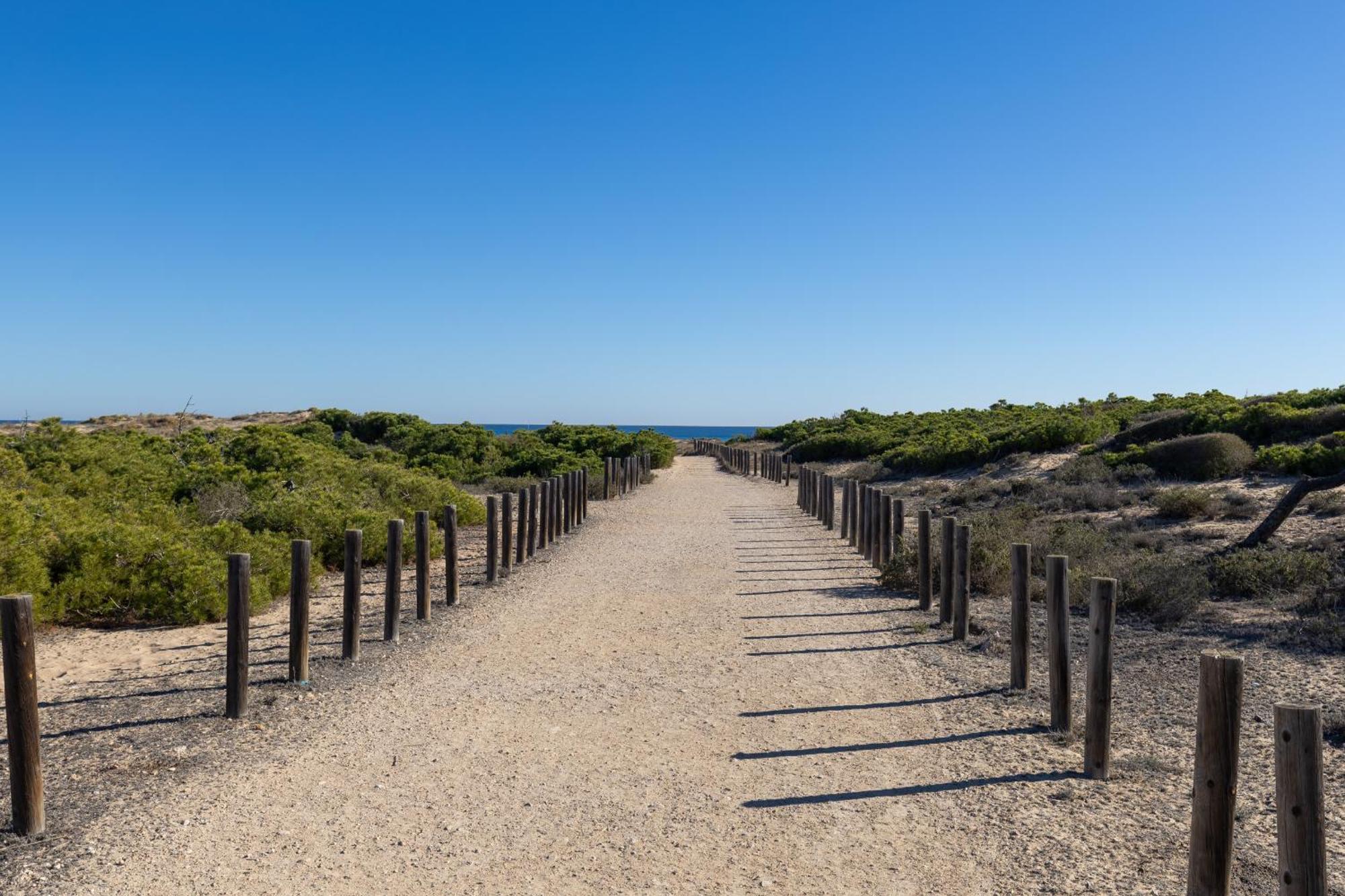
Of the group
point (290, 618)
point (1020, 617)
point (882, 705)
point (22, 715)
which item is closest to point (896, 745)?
point (882, 705)

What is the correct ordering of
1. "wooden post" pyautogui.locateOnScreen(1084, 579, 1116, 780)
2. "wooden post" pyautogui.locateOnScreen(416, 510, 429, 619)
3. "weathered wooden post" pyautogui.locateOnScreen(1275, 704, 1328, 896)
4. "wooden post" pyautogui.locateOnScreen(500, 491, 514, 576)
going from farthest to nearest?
1. "wooden post" pyautogui.locateOnScreen(500, 491, 514, 576)
2. "wooden post" pyautogui.locateOnScreen(416, 510, 429, 619)
3. "wooden post" pyautogui.locateOnScreen(1084, 579, 1116, 780)
4. "weathered wooden post" pyautogui.locateOnScreen(1275, 704, 1328, 896)

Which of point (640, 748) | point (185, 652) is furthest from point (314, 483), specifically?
point (640, 748)

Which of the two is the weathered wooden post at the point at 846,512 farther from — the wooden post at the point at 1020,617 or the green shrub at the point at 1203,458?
the wooden post at the point at 1020,617

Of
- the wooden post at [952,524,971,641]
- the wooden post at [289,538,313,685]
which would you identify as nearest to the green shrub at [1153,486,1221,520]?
the wooden post at [952,524,971,641]

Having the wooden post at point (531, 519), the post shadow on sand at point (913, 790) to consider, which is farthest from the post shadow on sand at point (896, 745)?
the wooden post at point (531, 519)

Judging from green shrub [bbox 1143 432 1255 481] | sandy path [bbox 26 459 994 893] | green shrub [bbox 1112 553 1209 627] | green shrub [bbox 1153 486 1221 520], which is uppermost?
green shrub [bbox 1143 432 1255 481]

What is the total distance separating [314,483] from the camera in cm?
1784

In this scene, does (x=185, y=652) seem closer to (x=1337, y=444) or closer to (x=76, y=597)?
(x=76, y=597)

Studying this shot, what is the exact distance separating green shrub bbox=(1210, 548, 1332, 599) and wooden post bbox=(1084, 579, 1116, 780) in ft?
20.0

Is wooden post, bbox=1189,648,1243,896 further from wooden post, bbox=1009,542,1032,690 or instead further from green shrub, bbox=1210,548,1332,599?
green shrub, bbox=1210,548,1332,599

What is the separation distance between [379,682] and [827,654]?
4.18m

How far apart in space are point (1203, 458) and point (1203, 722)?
18481 mm

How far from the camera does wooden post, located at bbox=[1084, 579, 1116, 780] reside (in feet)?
19.8

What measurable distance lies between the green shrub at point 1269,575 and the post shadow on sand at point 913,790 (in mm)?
6429
